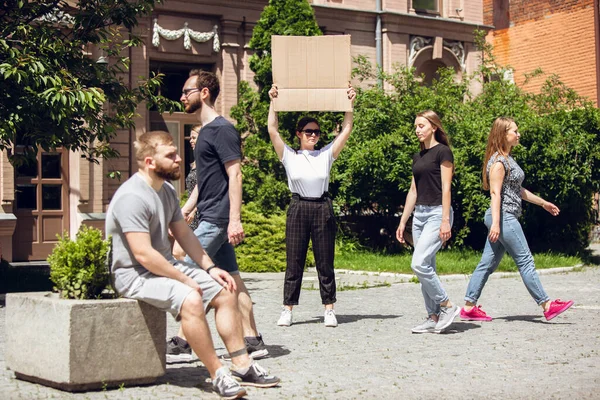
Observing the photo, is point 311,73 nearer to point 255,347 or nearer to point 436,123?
point 436,123

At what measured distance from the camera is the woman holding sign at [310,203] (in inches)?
362

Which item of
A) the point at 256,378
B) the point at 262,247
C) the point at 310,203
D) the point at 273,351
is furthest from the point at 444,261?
the point at 256,378

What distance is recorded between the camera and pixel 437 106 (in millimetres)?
18906

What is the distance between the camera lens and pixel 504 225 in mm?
9656

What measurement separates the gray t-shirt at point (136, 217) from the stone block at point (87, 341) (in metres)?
0.33

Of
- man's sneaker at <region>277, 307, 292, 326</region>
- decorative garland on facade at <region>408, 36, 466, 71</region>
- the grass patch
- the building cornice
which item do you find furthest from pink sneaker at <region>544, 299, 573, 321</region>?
decorative garland on facade at <region>408, 36, 466, 71</region>

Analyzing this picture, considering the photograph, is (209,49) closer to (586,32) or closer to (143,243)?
(586,32)

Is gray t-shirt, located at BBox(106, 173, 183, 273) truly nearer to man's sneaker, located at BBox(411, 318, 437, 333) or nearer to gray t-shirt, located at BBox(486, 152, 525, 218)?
man's sneaker, located at BBox(411, 318, 437, 333)

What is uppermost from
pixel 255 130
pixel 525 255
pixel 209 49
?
pixel 209 49

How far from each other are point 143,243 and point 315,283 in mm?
8205

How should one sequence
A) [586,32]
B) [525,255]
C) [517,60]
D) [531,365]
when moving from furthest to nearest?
[517,60] < [586,32] < [525,255] < [531,365]

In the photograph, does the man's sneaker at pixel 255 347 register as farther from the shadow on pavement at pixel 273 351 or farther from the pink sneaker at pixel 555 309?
the pink sneaker at pixel 555 309

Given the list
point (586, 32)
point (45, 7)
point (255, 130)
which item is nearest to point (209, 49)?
point (255, 130)

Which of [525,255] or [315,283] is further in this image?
[315,283]
